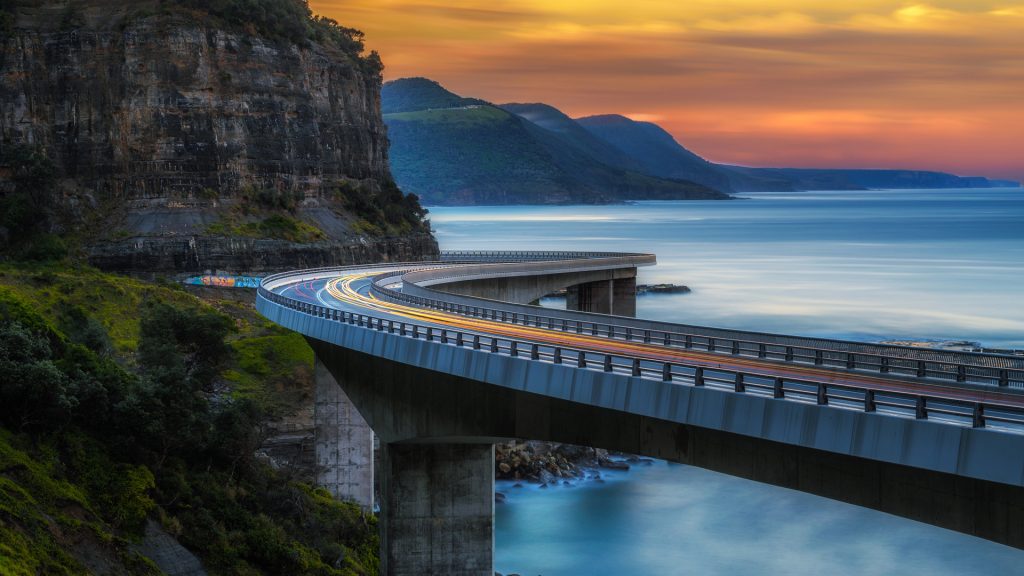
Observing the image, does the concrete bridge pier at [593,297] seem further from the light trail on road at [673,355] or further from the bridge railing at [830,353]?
the bridge railing at [830,353]

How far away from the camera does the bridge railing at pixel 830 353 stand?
29.6 m

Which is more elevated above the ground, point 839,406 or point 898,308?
point 839,406

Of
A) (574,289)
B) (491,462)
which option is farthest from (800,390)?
(574,289)

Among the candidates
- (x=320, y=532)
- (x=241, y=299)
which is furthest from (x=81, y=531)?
(x=241, y=299)

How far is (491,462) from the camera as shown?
3794 centimetres

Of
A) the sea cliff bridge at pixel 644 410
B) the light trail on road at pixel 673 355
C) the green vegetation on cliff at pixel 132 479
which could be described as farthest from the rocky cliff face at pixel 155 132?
the sea cliff bridge at pixel 644 410

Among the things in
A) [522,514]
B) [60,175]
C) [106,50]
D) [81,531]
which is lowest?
[522,514]

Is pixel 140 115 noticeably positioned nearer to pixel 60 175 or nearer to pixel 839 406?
pixel 60 175

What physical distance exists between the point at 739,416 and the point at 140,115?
93867mm

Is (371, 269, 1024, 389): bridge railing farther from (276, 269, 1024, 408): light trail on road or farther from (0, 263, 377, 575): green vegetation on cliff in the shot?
(0, 263, 377, 575): green vegetation on cliff

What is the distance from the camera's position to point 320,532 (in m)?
52.1

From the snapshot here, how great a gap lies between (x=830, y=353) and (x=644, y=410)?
7.86 metres

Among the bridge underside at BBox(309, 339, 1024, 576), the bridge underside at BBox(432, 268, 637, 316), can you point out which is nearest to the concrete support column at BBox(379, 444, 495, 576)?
the bridge underside at BBox(309, 339, 1024, 576)

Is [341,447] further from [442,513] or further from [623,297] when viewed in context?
[623,297]
